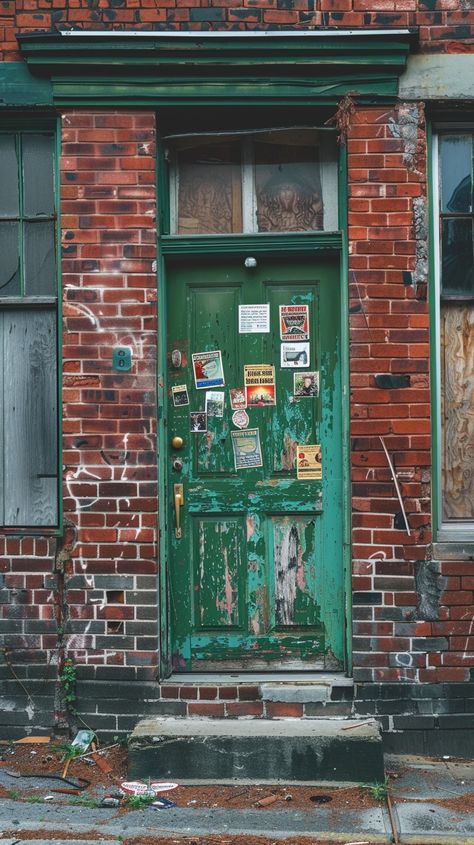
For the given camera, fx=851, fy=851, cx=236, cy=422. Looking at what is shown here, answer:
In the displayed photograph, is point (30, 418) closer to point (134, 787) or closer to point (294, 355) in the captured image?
point (294, 355)

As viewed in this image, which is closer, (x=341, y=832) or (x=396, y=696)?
(x=341, y=832)

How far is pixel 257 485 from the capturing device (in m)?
5.21

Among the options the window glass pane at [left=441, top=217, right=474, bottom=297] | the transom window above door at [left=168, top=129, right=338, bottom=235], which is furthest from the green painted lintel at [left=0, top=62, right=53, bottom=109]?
the window glass pane at [left=441, top=217, right=474, bottom=297]

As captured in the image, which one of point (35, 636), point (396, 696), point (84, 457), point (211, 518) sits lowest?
point (396, 696)

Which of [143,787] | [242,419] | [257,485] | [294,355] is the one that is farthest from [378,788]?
[294,355]

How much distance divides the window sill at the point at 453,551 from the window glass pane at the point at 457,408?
25 cm

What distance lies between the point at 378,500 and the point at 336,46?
8.73ft

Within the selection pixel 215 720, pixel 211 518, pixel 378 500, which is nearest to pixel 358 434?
pixel 378 500

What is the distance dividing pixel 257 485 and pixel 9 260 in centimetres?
207

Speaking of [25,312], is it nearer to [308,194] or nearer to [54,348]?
[54,348]

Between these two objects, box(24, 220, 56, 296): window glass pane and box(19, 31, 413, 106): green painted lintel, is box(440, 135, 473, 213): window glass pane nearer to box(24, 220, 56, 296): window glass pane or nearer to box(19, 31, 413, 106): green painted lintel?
box(19, 31, 413, 106): green painted lintel

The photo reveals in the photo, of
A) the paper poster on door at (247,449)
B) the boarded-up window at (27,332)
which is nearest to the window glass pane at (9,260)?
the boarded-up window at (27,332)

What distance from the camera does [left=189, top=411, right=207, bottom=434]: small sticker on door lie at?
17.3ft

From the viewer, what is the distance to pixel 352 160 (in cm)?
503
